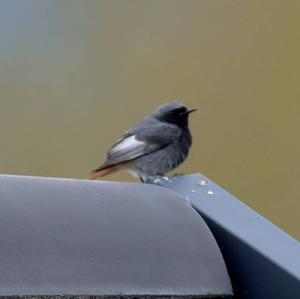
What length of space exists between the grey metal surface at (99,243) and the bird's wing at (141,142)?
2372mm

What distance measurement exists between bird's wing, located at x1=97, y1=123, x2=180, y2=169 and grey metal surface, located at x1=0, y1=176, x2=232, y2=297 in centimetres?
237

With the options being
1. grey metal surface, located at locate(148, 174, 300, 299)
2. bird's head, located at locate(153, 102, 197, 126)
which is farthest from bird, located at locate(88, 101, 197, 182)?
grey metal surface, located at locate(148, 174, 300, 299)

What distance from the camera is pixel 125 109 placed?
4309 mm

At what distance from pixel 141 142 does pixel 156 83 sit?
2.53ft

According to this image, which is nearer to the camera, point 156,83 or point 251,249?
point 251,249

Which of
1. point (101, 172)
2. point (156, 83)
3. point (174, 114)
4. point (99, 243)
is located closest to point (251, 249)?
point (99, 243)

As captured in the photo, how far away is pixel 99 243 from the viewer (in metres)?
0.99

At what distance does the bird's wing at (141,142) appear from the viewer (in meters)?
3.52

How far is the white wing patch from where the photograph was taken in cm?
355

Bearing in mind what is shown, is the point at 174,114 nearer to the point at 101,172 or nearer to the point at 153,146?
the point at 153,146

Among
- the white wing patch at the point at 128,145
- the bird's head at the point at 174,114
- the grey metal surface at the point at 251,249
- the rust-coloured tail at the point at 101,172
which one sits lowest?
the rust-coloured tail at the point at 101,172

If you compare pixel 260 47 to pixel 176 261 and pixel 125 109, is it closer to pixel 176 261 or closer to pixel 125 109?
pixel 125 109

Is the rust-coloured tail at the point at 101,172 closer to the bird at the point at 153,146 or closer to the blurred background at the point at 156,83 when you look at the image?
the bird at the point at 153,146

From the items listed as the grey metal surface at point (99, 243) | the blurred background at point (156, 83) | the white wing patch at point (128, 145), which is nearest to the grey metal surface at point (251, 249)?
the grey metal surface at point (99, 243)
